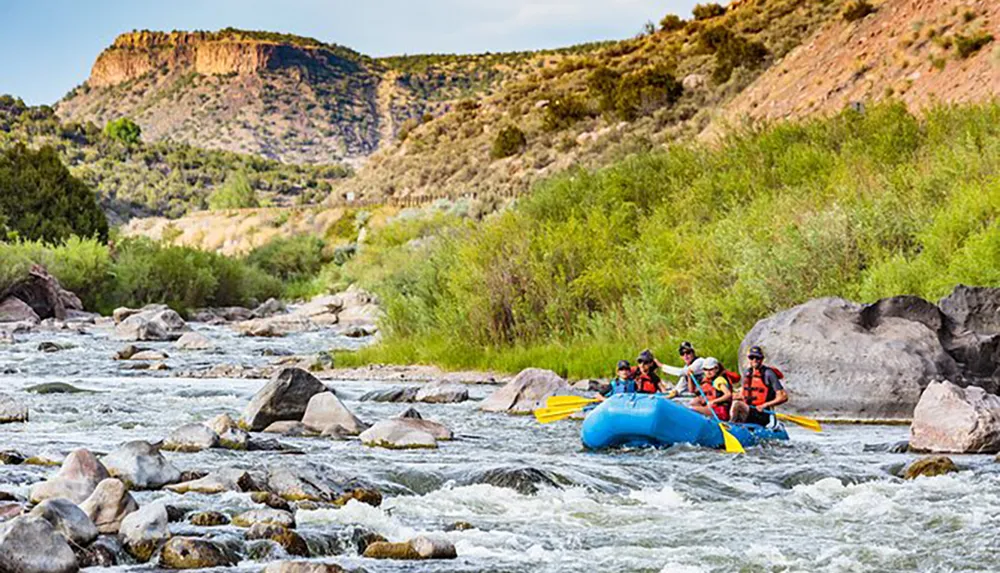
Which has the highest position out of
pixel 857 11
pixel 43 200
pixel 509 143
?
pixel 857 11

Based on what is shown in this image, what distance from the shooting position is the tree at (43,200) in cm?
4438

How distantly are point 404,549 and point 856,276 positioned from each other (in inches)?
460

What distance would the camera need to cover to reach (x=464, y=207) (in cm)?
5025

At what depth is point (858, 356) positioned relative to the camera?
1476 cm

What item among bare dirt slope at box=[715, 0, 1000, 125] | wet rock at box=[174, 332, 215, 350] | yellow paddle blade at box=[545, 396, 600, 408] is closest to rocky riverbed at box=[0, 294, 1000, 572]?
yellow paddle blade at box=[545, 396, 600, 408]

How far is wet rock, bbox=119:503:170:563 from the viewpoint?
767cm

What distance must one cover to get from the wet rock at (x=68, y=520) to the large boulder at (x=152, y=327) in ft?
71.6

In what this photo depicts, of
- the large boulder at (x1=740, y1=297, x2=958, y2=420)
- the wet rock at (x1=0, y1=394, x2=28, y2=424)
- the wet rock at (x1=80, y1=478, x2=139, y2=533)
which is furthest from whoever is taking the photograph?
the large boulder at (x1=740, y1=297, x2=958, y2=420)

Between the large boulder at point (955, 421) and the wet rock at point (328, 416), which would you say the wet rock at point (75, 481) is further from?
the large boulder at point (955, 421)

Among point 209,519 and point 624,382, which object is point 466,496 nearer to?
point 209,519

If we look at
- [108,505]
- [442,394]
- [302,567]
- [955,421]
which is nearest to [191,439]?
[108,505]

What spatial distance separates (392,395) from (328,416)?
359 cm

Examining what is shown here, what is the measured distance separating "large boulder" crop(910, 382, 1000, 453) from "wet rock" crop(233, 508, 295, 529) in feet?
21.5

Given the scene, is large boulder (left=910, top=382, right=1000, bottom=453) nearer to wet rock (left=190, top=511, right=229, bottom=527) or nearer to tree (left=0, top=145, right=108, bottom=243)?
wet rock (left=190, top=511, right=229, bottom=527)
